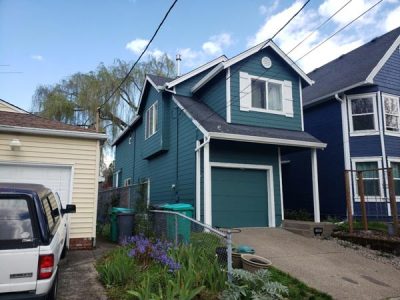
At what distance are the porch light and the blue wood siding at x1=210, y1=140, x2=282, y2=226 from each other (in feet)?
17.5

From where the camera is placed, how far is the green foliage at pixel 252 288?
4.71m

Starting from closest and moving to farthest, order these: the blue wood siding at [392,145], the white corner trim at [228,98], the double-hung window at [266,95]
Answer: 1. the white corner trim at [228,98]
2. the double-hung window at [266,95]
3. the blue wood siding at [392,145]

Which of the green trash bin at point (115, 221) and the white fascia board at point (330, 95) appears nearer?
the green trash bin at point (115, 221)

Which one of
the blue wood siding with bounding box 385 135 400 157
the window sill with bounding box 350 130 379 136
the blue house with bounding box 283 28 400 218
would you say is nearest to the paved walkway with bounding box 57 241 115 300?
the blue house with bounding box 283 28 400 218

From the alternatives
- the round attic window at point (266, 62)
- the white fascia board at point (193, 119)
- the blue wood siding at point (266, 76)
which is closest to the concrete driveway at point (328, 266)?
the white fascia board at point (193, 119)

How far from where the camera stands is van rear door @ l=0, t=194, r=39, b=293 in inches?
143

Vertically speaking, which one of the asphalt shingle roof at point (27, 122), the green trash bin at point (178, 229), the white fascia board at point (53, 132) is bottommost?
the green trash bin at point (178, 229)

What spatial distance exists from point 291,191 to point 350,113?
176 inches

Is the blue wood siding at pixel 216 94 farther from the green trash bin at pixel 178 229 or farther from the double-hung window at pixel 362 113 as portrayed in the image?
the double-hung window at pixel 362 113

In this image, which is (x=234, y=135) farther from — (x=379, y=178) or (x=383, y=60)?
(x=383, y=60)

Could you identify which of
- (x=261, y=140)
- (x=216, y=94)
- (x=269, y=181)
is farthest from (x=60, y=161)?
(x=269, y=181)

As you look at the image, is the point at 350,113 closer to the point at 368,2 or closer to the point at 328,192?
the point at 328,192

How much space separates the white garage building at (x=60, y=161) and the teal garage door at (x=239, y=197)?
370cm

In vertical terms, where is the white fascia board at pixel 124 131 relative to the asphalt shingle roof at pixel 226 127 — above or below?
above
